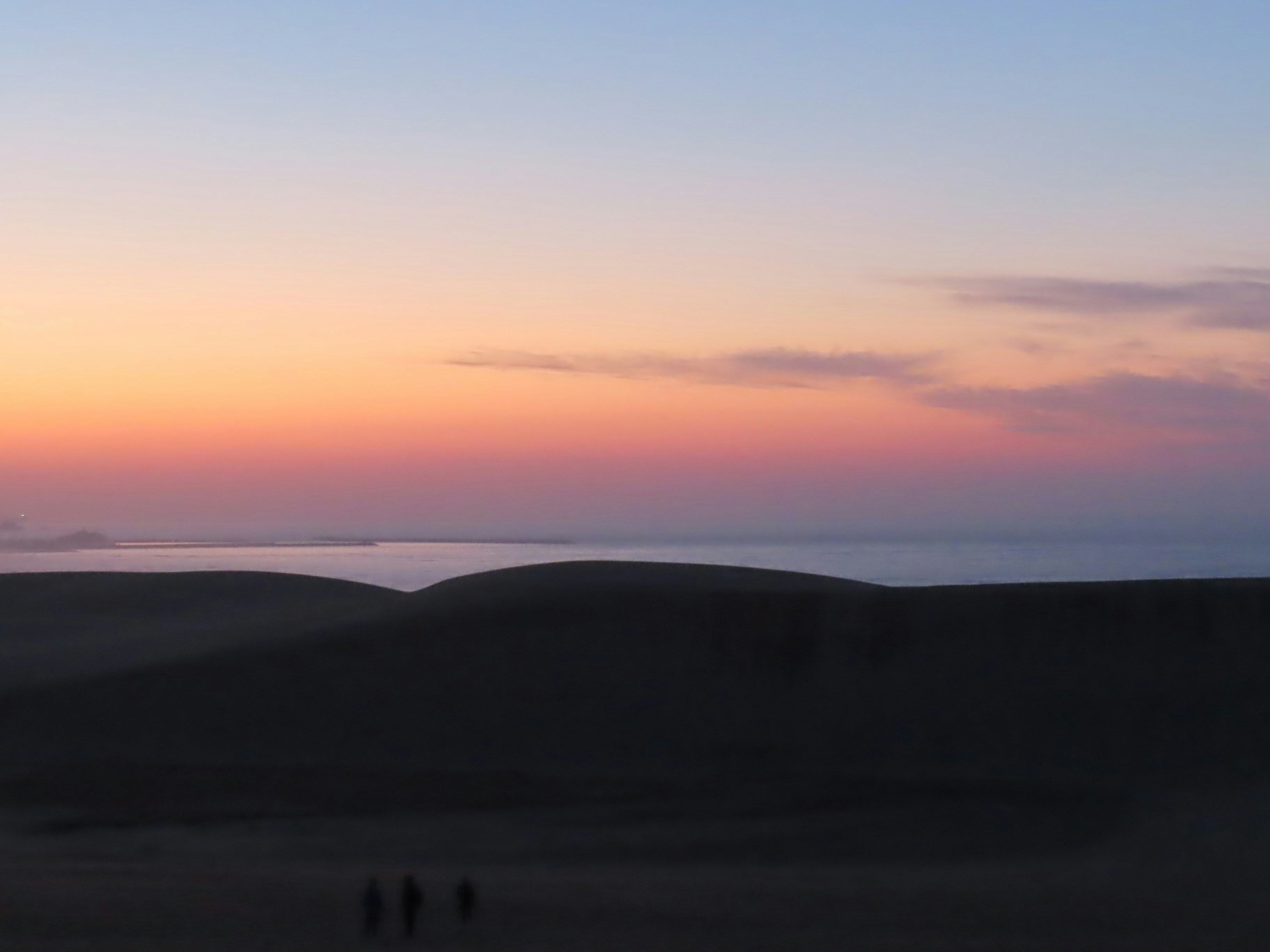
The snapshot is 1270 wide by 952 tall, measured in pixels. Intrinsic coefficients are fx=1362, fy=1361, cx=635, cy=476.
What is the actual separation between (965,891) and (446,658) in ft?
36.7

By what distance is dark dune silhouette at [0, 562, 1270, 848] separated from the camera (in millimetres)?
18609

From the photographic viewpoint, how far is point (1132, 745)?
64.7ft

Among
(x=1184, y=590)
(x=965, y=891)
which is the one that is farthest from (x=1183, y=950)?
(x=1184, y=590)

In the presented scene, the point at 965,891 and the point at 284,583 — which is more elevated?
the point at 284,583

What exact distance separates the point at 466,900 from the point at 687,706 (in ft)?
31.0

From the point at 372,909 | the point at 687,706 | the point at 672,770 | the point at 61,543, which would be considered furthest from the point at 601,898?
the point at 61,543

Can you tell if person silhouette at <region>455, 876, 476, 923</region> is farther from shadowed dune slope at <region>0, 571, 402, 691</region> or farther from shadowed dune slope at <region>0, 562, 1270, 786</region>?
shadowed dune slope at <region>0, 571, 402, 691</region>

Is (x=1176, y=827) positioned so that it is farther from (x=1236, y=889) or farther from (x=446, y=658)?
(x=446, y=658)

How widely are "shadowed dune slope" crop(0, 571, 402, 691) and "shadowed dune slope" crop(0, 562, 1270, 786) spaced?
6.64 feet

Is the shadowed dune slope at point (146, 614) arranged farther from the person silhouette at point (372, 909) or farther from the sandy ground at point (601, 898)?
the person silhouette at point (372, 909)

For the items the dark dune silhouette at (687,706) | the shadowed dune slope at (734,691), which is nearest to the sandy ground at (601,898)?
the dark dune silhouette at (687,706)

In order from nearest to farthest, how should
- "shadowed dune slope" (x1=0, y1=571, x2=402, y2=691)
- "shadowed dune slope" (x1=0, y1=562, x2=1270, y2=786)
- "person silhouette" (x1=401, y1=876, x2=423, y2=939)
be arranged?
"person silhouette" (x1=401, y1=876, x2=423, y2=939) < "shadowed dune slope" (x1=0, y1=562, x2=1270, y2=786) < "shadowed dune slope" (x1=0, y1=571, x2=402, y2=691)

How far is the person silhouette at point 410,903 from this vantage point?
11.7 m

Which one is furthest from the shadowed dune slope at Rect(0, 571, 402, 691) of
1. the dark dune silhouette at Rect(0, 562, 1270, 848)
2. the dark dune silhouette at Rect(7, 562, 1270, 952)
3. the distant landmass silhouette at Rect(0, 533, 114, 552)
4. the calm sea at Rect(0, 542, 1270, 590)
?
the distant landmass silhouette at Rect(0, 533, 114, 552)
